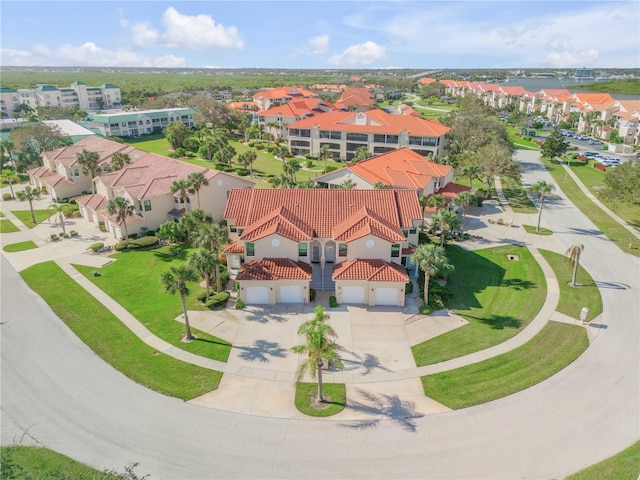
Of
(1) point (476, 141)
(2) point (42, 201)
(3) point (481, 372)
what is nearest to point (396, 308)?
(3) point (481, 372)

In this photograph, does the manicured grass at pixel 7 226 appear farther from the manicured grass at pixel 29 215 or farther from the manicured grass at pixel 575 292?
the manicured grass at pixel 575 292

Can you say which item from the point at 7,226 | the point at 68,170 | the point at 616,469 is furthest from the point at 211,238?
the point at 68,170

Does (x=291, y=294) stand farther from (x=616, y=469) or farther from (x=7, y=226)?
(x=7, y=226)

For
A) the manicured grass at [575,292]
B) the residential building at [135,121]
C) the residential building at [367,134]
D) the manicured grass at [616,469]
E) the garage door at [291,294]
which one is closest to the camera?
the manicured grass at [616,469]

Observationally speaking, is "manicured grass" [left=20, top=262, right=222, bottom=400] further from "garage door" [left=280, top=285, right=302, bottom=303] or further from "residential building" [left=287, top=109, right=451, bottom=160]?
"residential building" [left=287, top=109, right=451, bottom=160]

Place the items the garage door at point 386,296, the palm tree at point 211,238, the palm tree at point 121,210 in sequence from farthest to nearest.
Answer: the palm tree at point 121,210 < the palm tree at point 211,238 < the garage door at point 386,296

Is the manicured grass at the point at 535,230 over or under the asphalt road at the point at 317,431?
over

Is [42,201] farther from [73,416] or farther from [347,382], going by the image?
[347,382]

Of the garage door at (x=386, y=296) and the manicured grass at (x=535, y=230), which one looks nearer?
the garage door at (x=386, y=296)

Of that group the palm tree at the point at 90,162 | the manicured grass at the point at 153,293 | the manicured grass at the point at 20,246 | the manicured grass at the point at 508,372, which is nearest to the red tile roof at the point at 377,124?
the palm tree at the point at 90,162
